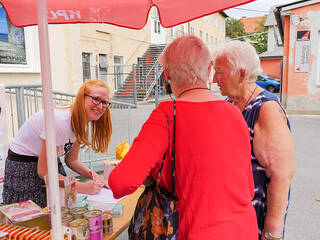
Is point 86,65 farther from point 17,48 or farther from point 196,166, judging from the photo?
point 196,166

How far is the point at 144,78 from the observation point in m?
17.3

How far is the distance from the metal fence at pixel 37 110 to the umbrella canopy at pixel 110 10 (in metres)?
1.75

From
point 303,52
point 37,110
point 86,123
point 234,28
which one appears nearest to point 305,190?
point 86,123

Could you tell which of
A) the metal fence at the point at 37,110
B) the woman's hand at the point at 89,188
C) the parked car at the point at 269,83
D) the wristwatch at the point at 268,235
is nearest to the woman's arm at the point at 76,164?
the woman's hand at the point at 89,188

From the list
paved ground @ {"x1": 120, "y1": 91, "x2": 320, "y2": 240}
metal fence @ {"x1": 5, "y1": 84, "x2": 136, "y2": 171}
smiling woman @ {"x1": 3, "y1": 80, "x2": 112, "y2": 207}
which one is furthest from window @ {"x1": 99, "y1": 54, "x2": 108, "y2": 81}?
smiling woman @ {"x1": 3, "y1": 80, "x2": 112, "y2": 207}

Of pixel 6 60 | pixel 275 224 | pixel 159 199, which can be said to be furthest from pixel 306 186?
pixel 6 60

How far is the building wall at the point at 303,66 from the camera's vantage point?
12.0m

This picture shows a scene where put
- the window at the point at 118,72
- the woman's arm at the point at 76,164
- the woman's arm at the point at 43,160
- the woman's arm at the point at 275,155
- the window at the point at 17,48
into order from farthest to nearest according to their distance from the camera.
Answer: the window at the point at 118,72 → the window at the point at 17,48 → the woman's arm at the point at 76,164 → the woman's arm at the point at 43,160 → the woman's arm at the point at 275,155

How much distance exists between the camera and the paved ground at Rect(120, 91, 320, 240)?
3.61 metres

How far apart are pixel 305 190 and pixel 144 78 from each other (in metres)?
13.4

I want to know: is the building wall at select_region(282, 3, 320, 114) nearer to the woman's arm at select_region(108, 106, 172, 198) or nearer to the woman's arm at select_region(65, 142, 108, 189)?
the woman's arm at select_region(65, 142, 108, 189)

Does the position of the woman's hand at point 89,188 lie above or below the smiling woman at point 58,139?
below

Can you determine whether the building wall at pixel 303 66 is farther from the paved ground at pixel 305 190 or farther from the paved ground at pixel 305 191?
the paved ground at pixel 305 191

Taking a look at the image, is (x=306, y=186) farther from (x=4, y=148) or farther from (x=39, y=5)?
(x=39, y=5)
